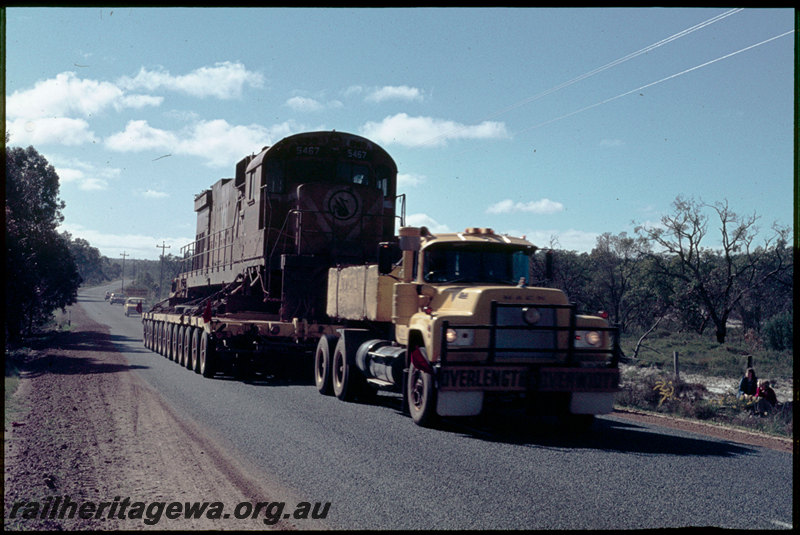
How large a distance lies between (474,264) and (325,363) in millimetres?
4413

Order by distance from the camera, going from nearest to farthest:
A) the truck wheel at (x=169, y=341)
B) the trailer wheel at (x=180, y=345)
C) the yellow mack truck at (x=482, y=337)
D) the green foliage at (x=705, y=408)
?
the yellow mack truck at (x=482, y=337) < the green foliage at (x=705, y=408) < the trailer wheel at (x=180, y=345) < the truck wheel at (x=169, y=341)

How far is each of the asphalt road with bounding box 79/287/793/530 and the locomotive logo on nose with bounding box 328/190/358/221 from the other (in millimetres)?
5596

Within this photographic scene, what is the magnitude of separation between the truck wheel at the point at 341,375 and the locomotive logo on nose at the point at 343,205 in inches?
143

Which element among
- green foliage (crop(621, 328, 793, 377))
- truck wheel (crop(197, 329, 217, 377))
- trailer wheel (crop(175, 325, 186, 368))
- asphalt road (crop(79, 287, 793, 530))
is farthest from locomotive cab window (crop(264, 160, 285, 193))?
green foliage (crop(621, 328, 793, 377))

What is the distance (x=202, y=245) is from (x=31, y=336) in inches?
688

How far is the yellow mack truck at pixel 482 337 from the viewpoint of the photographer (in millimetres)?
9195

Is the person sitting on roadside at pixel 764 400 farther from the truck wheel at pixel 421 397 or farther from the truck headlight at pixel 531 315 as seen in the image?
the truck wheel at pixel 421 397

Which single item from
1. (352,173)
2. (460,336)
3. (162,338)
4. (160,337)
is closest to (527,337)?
(460,336)

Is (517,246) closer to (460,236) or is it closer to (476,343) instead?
(460,236)

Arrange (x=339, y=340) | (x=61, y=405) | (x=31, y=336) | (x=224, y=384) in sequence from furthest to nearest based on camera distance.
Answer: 1. (x=31, y=336)
2. (x=224, y=384)
3. (x=339, y=340)
4. (x=61, y=405)

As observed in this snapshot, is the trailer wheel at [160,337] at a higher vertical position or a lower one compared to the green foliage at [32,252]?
lower

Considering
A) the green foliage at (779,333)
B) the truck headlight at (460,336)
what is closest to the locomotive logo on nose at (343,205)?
the truck headlight at (460,336)
